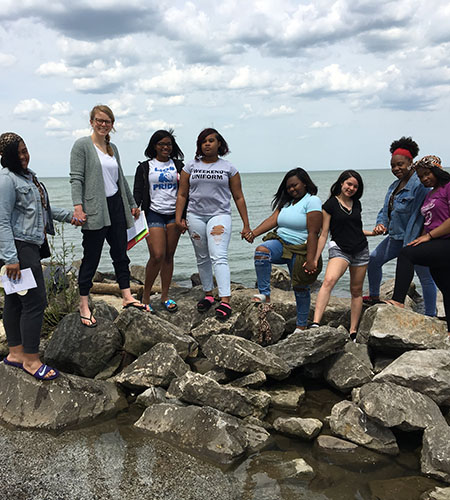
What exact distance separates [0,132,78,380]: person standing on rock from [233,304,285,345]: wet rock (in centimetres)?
248

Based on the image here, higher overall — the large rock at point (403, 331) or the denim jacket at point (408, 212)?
the denim jacket at point (408, 212)

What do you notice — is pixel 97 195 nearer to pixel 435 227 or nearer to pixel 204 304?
pixel 204 304

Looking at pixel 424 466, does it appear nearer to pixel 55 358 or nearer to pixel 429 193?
pixel 429 193

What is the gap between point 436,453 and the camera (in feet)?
13.6

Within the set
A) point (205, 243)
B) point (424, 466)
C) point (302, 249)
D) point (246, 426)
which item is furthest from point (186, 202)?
point (424, 466)

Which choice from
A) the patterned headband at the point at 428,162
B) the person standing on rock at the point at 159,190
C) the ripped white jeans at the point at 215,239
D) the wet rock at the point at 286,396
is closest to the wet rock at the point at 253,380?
the wet rock at the point at 286,396

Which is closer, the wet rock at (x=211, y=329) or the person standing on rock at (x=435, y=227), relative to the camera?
the person standing on rock at (x=435, y=227)

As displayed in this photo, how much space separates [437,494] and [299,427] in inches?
49.5

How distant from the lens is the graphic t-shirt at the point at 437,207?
5.91 metres

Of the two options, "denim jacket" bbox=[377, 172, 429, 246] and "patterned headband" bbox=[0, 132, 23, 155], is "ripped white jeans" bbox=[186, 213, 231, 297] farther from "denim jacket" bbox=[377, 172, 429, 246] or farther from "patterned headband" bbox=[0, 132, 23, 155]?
"patterned headband" bbox=[0, 132, 23, 155]

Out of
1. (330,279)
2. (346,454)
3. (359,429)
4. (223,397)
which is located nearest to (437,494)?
(346,454)

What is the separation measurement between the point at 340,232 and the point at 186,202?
201 centimetres

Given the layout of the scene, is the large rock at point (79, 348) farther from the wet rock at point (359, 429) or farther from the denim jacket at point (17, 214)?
the wet rock at point (359, 429)

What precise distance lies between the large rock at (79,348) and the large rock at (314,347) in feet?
6.84
